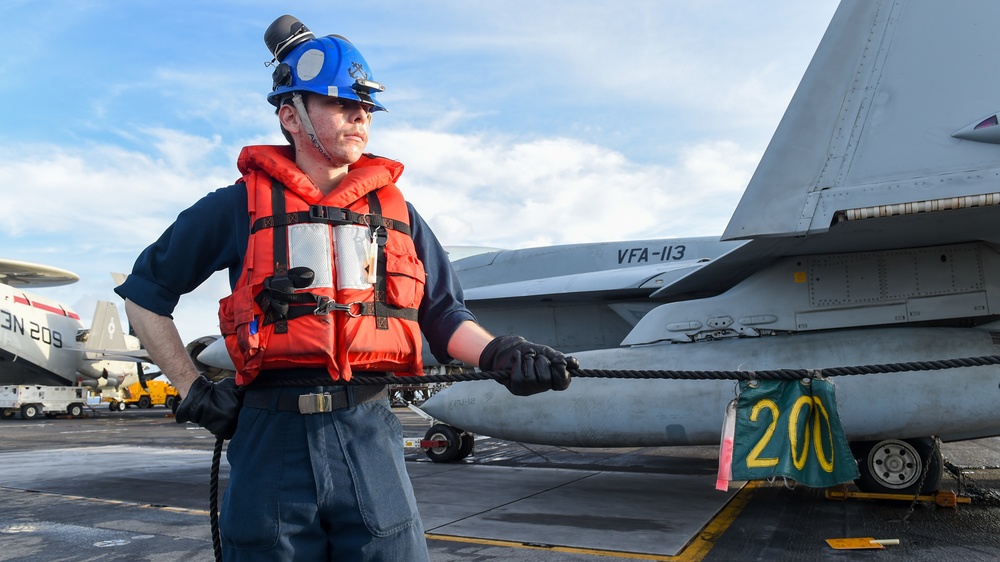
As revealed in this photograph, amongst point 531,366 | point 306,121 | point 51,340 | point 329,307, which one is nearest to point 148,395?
point 51,340

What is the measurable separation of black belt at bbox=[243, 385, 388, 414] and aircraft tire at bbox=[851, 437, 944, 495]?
639cm

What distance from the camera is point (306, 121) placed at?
2262 mm

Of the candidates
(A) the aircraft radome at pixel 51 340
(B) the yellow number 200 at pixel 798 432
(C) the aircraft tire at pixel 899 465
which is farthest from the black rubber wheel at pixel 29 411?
(B) the yellow number 200 at pixel 798 432

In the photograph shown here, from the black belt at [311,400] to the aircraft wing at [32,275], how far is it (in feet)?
111

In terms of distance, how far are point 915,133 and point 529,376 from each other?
5.19 metres

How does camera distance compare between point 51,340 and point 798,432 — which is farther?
point 51,340

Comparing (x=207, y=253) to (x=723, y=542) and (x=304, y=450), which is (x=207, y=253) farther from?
(x=723, y=542)

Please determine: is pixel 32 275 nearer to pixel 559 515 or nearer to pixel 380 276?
pixel 559 515

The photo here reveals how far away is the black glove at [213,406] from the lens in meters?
2.10

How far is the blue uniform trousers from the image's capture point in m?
1.94

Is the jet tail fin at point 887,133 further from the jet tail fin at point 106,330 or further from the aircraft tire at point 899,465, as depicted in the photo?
the jet tail fin at point 106,330

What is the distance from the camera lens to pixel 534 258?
11484 millimetres

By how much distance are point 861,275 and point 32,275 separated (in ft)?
119

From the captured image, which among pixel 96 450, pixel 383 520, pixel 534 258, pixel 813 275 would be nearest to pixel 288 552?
pixel 383 520
